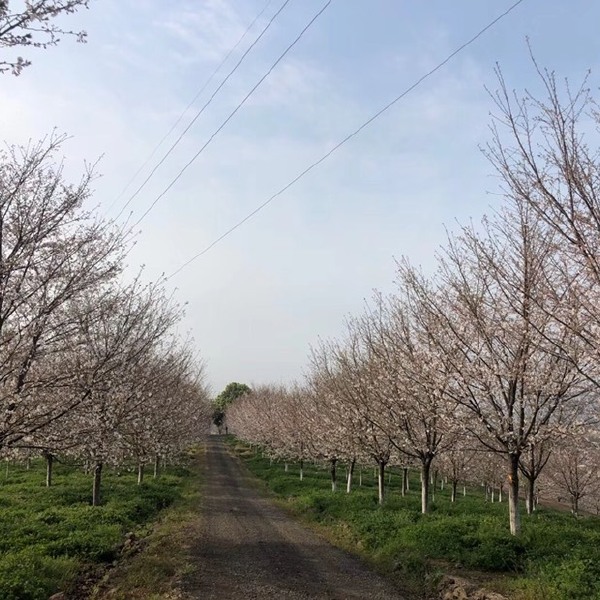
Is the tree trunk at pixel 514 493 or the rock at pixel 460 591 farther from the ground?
the tree trunk at pixel 514 493

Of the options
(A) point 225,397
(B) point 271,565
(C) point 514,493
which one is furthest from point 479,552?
(A) point 225,397

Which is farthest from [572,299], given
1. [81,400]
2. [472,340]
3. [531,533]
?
[81,400]

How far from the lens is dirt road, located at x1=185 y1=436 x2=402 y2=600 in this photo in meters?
9.13

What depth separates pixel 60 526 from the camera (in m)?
13.1

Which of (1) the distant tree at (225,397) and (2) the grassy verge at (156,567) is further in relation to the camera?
(1) the distant tree at (225,397)

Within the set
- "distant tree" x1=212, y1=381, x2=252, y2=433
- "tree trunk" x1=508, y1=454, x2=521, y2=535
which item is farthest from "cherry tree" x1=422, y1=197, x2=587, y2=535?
"distant tree" x1=212, y1=381, x2=252, y2=433

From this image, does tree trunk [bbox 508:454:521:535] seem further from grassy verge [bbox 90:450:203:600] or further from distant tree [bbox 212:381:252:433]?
distant tree [bbox 212:381:252:433]

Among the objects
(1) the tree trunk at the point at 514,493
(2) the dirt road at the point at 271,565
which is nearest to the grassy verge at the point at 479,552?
(1) the tree trunk at the point at 514,493

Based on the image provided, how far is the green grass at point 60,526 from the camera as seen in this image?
9.01m

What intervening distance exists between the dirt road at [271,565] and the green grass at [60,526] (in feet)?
7.06

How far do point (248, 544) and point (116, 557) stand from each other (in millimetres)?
3287

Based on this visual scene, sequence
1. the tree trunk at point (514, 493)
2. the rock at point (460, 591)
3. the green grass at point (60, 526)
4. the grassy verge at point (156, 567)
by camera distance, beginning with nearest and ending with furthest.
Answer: the rock at point (460, 591) < the grassy verge at point (156, 567) < the green grass at point (60, 526) < the tree trunk at point (514, 493)

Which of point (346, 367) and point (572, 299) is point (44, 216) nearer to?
point (572, 299)

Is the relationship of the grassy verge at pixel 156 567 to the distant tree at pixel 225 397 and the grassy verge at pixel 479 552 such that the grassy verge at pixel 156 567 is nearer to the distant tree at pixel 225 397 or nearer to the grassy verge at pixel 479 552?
the grassy verge at pixel 479 552
